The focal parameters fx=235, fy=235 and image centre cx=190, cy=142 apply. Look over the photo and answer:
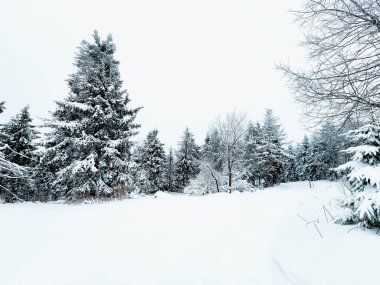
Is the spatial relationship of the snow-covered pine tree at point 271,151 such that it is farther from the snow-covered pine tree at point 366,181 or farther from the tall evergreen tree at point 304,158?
the snow-covered pine tree at point 366,181

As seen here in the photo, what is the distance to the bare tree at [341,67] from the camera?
13.6 ft

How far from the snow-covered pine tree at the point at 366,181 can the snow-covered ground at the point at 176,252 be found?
269 mm

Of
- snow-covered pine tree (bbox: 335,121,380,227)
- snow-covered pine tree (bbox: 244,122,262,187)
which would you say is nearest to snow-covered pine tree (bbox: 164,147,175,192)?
snow-covered pine tree (bbox: 244,122,262,187)

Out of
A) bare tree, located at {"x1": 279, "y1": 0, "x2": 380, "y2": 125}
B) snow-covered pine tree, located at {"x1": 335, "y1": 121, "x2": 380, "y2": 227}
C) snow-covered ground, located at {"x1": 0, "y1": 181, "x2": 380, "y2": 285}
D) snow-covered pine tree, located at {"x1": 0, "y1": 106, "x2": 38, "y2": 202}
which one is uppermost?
snow-covered pine tree, located at {"x1": 0, "y1": 106, "x2": 38, "y2": 202}

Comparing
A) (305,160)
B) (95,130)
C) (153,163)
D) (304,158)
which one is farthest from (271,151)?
(95,130)

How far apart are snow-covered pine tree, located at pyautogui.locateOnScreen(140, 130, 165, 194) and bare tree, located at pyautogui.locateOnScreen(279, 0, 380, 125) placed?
3031 cm

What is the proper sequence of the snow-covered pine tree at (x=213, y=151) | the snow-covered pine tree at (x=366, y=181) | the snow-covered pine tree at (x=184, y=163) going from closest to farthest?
1. the snow-covered pine tree at (x=366, y=181)
2. the snow-covered pine tree at (x=213, y=151)
3. the snow-covered pine tree at (x=184, y=163)

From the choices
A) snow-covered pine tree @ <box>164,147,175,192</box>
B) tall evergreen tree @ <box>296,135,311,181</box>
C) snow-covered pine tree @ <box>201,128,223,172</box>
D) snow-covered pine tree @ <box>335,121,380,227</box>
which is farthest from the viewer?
tall evergreen tree @ <box>296,135,311,181</box>

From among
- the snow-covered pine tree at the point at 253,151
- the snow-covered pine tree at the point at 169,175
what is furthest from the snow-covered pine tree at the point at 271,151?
the snow-covered pine tree at the point at 169,175

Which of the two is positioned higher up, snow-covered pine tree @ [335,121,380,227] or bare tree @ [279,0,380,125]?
bare tree @ [279,0,380,125]

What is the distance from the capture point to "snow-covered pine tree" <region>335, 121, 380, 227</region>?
377 cm

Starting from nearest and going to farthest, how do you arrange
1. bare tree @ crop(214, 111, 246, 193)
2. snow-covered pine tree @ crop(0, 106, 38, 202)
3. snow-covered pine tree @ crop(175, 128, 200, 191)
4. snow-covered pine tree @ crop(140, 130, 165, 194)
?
snow-covered pine tree @ crop(0, 106, 38, 202) → bare tree @ crop(214, 111, 246, 193) → snow-covered pine tree @ crop(140, 130, 165, 194) → snow-covered pine tree @ crop(175, 128, 200, 191)

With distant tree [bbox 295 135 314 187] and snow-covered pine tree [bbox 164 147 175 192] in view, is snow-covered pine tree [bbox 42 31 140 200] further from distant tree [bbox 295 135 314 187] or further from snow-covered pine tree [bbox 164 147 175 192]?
distant tree [bbox 295 135 314 187]

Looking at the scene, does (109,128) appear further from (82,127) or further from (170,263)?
(170,263)
